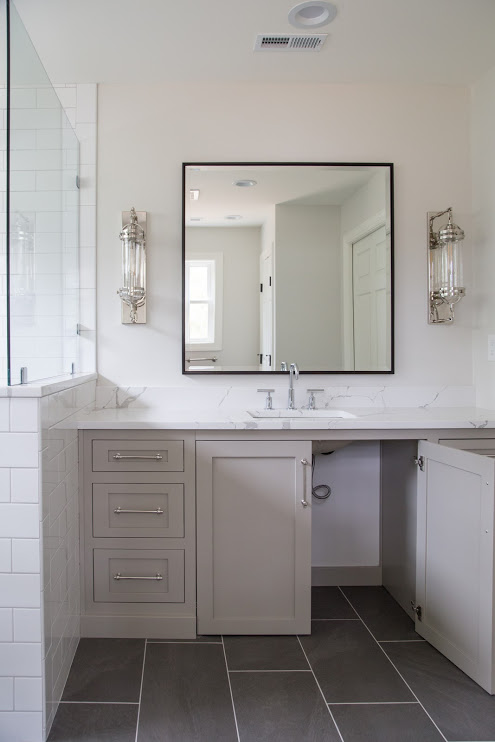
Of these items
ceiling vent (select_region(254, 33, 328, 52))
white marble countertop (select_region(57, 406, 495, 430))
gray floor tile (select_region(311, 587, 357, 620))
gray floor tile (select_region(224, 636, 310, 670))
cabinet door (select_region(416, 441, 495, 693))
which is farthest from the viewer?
gray floor tile (select_region(311, 587, 357, 620))

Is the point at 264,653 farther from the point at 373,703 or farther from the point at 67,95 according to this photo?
the point at 67,95

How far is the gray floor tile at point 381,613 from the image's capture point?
2.35 m

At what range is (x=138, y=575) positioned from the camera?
90.5 inches

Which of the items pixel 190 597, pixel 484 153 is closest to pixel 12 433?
pixel 190 597

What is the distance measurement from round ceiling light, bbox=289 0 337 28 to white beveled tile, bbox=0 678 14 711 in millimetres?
2476

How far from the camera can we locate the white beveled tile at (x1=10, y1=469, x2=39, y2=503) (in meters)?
1.67

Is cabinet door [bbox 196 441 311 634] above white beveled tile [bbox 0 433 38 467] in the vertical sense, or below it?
below

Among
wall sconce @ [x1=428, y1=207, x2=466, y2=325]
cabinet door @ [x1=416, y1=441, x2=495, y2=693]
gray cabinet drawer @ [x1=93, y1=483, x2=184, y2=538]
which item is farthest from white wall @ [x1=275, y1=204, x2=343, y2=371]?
gray cabinet drawer @ [x1=93, y1=483, x2=184, y2=538]

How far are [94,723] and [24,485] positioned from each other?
762mm

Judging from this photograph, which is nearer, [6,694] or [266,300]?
[6,694]

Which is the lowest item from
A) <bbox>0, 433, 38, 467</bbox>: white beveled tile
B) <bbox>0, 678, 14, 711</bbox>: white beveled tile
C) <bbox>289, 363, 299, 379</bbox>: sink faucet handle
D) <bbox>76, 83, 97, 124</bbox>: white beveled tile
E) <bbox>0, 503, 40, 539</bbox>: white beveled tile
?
<bbox>0, 678, 14, 711</bbox>: white beveled tile

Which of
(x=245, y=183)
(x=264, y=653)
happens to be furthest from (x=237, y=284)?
(x=264, y=653)

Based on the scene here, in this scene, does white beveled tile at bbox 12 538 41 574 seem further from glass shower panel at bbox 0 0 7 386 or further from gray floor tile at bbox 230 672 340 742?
gray floor tile at bbox 230 672 340 742

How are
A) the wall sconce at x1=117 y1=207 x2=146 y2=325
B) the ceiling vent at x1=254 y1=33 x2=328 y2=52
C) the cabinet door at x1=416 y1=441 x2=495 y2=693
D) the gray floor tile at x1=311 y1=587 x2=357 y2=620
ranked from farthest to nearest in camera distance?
the wall sconce at x1=117 y1=207 x2=146 y2=325
the gray floor tile at x1=311 y1=587 x2=357 y2=620
the ceiling vent at x1=254 y1=33 x2=328 y2=52
the cabinet door at x1=416 y1=441 x2=495 y2=693
